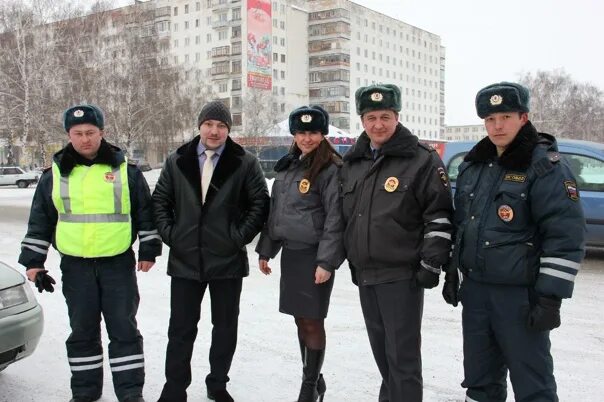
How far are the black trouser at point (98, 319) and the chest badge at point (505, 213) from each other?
2.29m

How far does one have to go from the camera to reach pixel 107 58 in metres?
33.3

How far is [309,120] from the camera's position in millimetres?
3338

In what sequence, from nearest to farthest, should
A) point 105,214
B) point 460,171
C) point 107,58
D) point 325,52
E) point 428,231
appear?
point 428,231
point 460,171
point 105,214
point 107,58
point 325,52

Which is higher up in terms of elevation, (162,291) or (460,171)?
(460,171)

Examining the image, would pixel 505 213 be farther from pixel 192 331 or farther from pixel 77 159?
A: pixel 77 159

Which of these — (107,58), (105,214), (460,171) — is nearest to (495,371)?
(460,171)

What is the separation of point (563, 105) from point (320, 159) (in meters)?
66.8

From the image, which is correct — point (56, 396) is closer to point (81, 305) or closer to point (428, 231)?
point (81, 305)

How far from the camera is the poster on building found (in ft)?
226

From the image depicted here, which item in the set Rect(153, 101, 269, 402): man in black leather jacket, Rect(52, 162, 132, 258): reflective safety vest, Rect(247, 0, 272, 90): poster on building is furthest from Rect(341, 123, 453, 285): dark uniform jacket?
Rect(247, 0, 272, 90): poster on building

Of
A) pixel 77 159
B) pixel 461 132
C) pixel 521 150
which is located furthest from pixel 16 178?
pixel 461 132

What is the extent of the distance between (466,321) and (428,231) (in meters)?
0.52

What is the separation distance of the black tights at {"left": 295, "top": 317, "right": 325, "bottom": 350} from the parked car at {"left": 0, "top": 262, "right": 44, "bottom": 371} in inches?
68.4

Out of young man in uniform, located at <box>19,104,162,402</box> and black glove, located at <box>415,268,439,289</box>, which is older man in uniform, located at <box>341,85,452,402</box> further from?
young man in uniform, located at <box>19,104,162,402</box>
